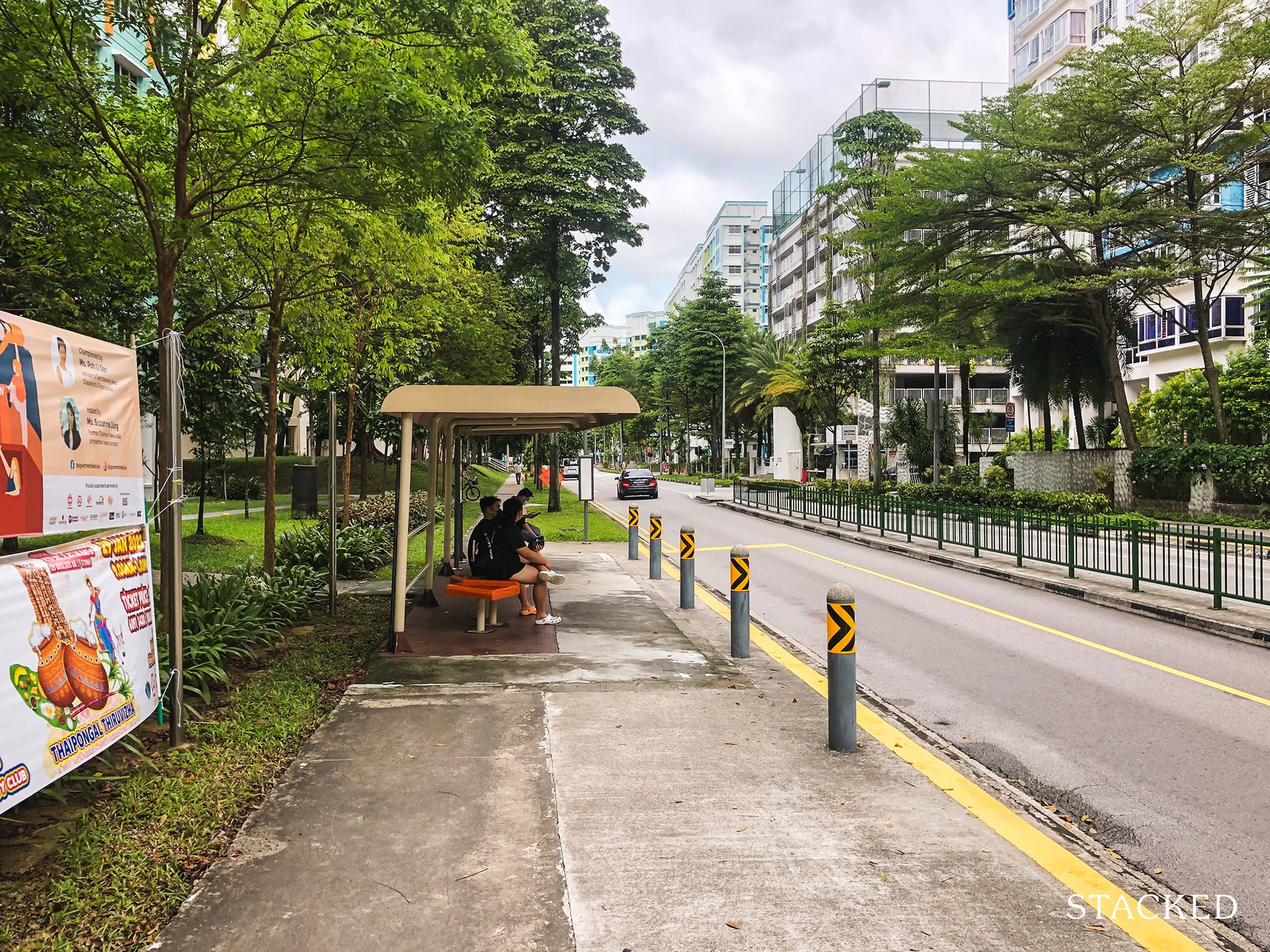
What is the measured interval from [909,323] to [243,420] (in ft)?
70.1

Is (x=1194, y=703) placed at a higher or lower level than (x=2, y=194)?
lower

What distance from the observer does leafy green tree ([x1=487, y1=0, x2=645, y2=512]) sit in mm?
26250

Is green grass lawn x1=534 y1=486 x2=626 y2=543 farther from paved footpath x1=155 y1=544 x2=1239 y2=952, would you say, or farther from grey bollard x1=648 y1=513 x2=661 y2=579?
paved footpath x1=155 y1=544 x2=1239 y2=952

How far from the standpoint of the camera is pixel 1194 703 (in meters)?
7.49

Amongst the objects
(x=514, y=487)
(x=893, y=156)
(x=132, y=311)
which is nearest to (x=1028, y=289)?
(x=893, y=156)

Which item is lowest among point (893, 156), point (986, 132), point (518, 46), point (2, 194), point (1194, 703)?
point (1194, 703)

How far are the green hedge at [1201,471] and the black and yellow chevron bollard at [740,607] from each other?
68.3ft

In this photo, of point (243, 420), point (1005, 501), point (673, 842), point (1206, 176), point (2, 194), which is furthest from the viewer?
point (1206, 176)

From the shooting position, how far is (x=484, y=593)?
9617 millimetres

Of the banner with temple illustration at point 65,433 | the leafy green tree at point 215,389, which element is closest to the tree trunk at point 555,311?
the leafy green tree at point 215,389

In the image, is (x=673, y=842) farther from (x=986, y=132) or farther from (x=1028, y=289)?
(x=986, y=132)

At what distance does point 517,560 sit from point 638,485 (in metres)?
34.3

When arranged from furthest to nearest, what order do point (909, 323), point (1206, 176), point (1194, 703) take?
point (1206, 176) < point (909, 323) < point (1194, 703)

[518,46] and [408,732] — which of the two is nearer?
[408,732]
